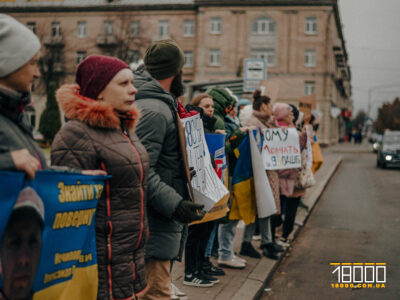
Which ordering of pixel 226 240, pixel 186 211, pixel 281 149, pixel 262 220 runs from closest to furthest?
pixel 186 211 < pixel 226 240 < pixel 262 220 < pixel 281 149

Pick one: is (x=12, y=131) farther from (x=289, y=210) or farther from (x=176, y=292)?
(x=289, y=210)

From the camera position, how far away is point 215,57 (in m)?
50.8

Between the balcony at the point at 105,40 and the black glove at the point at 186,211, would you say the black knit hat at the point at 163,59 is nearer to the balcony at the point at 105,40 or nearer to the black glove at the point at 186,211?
the black glove at the point at 186,211

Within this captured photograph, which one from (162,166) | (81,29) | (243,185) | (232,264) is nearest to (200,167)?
(162,166)

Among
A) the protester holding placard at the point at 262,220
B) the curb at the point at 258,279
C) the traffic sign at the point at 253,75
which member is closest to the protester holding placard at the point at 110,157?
the curb at the point at 258,279

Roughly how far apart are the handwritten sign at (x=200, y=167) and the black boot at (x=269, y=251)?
2.51 m

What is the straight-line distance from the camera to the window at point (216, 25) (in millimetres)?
49737

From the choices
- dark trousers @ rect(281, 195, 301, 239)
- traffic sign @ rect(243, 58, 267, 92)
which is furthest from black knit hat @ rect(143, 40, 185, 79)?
traffic sign @ rect(243, 58, 267, 92)

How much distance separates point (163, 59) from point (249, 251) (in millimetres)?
3564

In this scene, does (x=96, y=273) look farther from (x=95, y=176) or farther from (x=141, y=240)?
(x=95, y=176)

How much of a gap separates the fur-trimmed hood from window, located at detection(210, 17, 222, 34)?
48.7 meters

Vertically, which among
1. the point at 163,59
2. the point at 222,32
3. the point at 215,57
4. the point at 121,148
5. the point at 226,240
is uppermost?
the point at 222,32

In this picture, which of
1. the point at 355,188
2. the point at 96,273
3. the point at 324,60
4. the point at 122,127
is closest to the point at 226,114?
the point at 122,127

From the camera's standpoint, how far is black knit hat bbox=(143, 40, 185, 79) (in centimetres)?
316
